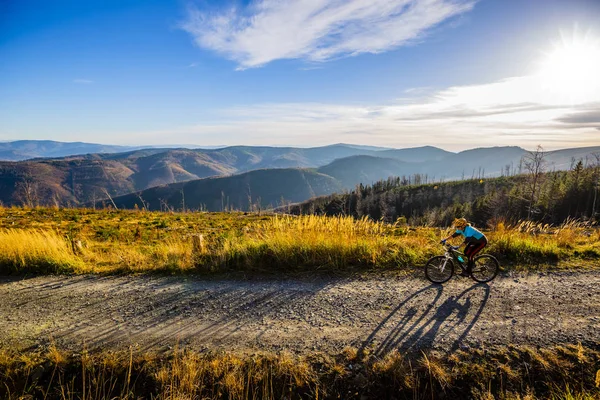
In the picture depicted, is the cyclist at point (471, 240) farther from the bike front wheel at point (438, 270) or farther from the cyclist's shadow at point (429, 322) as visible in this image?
the cyclist's shadow at point (429, 322)

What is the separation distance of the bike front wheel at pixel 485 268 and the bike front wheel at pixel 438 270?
22.6 inches

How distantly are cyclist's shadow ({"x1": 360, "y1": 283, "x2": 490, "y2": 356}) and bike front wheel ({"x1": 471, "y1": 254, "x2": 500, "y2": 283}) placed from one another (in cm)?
65

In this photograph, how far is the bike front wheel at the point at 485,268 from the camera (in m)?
6.75

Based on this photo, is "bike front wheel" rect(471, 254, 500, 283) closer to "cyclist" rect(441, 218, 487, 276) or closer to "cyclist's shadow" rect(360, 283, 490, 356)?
"cyclist" rect(441, 218, 487, 276)

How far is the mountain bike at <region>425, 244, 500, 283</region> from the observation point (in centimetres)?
670

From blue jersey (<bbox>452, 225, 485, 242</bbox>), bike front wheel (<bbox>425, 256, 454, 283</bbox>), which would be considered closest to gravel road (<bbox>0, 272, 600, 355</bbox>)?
bike front wheel (<bbox>425, 256, 454, 283</bbox>)

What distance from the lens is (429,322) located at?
502 cm

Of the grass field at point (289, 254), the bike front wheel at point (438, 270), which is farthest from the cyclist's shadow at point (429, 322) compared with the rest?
the grass field at point (289, 254)

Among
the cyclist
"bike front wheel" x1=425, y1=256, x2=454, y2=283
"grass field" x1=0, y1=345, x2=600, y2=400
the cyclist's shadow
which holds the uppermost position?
the cyclist

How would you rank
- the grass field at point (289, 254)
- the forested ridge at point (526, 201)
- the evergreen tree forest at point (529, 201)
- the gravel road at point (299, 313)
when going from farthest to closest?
the forested ridge at point (526, 201), the evergreen tree forest at point (529, 201), the grass field at point (289, 254), the gravel road at point (299, 313)

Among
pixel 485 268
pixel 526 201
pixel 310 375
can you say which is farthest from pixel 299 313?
pixel 526 201

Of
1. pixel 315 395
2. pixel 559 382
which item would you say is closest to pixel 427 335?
pixel 559 382

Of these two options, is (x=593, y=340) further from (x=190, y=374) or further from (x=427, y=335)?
(x=190, y=374)

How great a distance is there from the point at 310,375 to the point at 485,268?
17.2 feet
